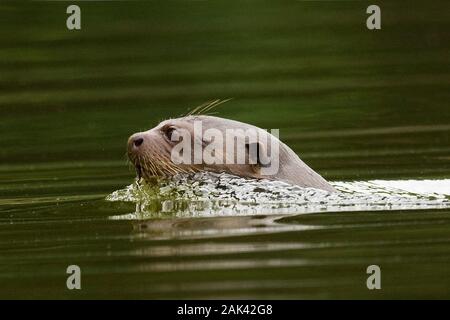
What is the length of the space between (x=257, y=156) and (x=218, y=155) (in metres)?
0.26

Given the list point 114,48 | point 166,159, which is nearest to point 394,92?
point 114,48

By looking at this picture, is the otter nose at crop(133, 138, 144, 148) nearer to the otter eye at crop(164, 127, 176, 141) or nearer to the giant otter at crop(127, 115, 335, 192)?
the giant otter at crop(127, 115, 335, 192)

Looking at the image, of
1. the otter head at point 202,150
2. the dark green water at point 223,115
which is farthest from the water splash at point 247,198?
the dark green water at point 223,115

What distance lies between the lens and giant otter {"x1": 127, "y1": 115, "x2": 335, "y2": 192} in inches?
389

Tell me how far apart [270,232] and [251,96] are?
6.37 m

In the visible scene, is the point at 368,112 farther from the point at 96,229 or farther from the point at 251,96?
the point at 96,229

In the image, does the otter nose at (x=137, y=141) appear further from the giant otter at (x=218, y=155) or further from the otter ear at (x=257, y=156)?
the otter ear at (x=257, y=156)

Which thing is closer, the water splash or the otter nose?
the water splash

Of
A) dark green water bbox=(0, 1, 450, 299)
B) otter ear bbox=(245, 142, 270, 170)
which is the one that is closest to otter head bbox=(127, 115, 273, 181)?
otter ear bbox=(245, 142, 270, 170)

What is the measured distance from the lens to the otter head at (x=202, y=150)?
9.88 meters

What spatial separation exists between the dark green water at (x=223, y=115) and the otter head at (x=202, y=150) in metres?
0.44

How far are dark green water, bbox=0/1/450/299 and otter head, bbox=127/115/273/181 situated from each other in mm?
439

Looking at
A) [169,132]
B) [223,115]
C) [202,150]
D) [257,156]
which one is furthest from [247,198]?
[223,115]

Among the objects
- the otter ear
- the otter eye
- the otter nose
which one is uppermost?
the otter eye
